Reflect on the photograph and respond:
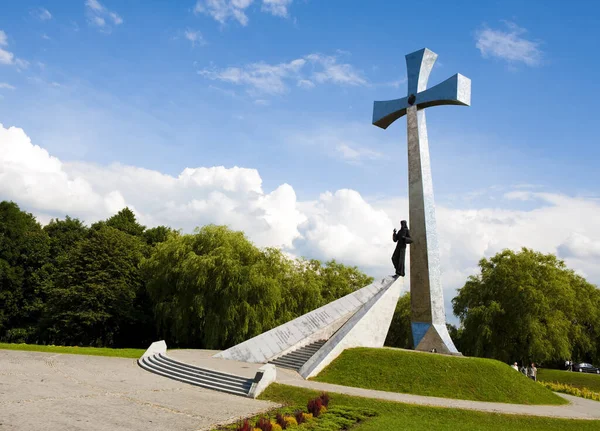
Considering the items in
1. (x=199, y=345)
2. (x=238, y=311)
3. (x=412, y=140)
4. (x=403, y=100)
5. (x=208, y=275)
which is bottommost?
(x=199, y=345)

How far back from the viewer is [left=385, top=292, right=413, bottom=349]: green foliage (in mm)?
39656

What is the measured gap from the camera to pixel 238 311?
88.0 ft

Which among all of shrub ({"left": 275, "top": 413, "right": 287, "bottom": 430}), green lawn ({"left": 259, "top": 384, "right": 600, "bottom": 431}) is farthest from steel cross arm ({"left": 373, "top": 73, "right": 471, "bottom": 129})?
shrub ({"left": 275, "top": 413, "right": 287, "bottom": 430})

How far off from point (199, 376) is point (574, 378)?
2346cm

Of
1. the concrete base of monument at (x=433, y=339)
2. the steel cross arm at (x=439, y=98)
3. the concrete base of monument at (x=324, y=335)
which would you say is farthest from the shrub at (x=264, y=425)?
the steel cross arm at (x=439, y=98)

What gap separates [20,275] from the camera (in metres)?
34.9

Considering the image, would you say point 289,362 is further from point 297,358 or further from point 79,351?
point 79,351

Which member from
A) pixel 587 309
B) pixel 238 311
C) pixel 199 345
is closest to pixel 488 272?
pixel 587 309

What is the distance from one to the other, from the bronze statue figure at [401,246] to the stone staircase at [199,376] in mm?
9108

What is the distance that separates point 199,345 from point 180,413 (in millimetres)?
Answer: 18523

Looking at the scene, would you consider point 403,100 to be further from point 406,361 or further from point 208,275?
point 208,275

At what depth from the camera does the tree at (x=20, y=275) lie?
34.3 m

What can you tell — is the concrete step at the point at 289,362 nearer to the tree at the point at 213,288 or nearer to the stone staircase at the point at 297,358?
the stone staircase at the point at 297,358

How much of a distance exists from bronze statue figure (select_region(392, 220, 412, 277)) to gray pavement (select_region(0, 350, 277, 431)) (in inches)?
388
